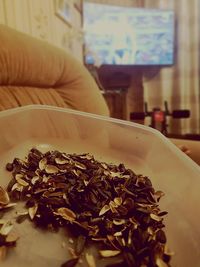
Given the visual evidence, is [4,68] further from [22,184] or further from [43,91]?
[22,184]

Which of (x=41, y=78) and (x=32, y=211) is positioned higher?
(x=41, y=78)

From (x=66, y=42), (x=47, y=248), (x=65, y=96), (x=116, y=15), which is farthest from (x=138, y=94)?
(x=47, y=248)

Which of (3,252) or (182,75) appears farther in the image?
(182,75)

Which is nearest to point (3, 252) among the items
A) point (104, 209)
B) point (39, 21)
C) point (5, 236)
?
point (5, 236)

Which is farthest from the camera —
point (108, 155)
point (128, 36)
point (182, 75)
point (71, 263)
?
point (182, 75)

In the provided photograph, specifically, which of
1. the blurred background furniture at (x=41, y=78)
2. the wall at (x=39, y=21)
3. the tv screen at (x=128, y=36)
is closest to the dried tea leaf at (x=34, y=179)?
the blurred background furniture at (x=41, y=78)

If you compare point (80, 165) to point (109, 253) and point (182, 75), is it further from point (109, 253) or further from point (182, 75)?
point (182, 75)
